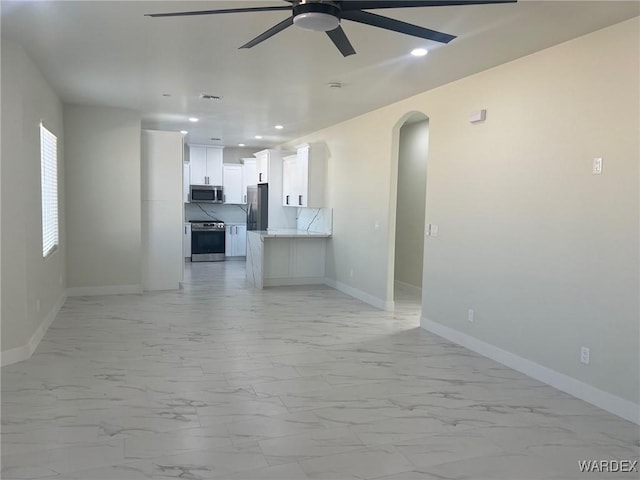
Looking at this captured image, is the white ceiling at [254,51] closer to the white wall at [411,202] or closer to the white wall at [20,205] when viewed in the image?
the white wall at [20,205]

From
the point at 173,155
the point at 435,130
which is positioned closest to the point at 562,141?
the point at 435,130

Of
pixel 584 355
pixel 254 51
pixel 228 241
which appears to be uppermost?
pixel 254 51

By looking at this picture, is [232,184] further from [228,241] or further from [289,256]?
[289,256]

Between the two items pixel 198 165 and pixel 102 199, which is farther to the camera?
pixel 198 165

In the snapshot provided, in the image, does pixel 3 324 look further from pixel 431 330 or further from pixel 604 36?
pixel 604 36

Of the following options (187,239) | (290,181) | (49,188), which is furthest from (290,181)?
(49,188)

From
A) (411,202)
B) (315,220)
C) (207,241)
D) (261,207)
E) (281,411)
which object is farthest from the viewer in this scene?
(207,241)

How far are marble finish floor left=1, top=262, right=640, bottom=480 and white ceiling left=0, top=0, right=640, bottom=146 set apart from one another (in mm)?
2652

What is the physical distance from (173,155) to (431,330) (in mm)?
4587

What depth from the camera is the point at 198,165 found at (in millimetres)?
10586

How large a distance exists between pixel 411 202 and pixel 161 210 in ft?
12.9

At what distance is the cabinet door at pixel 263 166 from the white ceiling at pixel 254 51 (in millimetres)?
2634

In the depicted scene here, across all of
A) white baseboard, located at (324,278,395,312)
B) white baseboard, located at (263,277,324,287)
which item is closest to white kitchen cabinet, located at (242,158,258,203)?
white baseboard, located at (263,277,324,287)

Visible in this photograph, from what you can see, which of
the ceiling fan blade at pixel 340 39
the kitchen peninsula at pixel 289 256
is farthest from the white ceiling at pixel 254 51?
the kitchen peninsula at pixel 289 256
